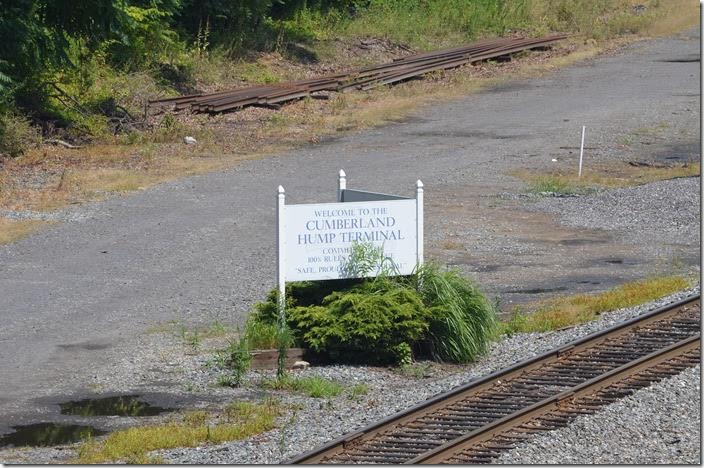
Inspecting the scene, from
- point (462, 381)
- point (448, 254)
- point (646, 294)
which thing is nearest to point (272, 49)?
point (448, 254)

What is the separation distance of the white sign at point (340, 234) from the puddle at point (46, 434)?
3.12m

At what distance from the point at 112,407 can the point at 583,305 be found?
6351mm

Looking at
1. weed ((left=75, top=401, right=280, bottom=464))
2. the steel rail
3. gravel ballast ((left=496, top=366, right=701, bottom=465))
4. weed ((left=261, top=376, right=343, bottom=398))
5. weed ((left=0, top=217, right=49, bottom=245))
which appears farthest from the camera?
weed ((left=0, top=217, right=49, bottom=245))

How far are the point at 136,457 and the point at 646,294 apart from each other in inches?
311

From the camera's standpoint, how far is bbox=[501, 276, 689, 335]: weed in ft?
46.4

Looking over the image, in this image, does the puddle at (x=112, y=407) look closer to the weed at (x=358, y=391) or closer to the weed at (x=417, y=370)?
the weed at (x=358, y=391)

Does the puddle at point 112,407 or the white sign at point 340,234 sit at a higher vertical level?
the white sign at point 340,234

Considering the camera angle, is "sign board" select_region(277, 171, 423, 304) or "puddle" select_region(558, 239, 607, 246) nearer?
"sign board" select_region(277, 171, 423, 304)

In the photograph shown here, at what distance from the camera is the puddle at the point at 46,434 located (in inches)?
398

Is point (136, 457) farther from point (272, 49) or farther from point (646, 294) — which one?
point (272, 49)

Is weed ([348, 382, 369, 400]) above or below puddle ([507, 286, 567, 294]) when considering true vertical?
below

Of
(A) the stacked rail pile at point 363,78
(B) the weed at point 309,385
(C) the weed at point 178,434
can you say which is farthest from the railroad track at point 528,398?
(A) the stacked rail pile at point 363,78

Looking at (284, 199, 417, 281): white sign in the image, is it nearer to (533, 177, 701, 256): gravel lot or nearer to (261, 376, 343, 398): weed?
(261, 376, 343, 398): weed

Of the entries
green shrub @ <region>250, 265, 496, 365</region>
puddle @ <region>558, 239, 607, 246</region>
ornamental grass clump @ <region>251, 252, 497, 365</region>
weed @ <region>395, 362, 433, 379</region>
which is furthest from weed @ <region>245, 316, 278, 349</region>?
puddle @ <region>558, 239, 607, 246</region>
